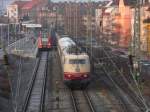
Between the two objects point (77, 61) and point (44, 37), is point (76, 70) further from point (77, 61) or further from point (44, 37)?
point (44, 37)

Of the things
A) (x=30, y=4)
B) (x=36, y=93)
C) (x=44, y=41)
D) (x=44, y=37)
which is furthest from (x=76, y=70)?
(x=30, y=4)

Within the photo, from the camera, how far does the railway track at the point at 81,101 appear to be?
22.3m

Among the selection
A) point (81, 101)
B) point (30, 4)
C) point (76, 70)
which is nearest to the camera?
point (81, 101)

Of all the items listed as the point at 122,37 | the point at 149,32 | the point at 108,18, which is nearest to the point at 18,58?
the point at 149,32

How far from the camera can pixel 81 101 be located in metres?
24.8

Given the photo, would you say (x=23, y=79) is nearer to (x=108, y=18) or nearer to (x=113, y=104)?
(x=113, y=104)

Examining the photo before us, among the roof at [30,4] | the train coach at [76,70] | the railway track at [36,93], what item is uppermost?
the roof at [30,4]

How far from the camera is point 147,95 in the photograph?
25.5 meters

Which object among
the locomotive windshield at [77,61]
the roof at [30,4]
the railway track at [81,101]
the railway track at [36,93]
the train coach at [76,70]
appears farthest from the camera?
the roof at [30,4]

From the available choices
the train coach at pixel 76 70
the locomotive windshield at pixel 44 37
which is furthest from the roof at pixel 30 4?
the train coach at pixel 76 70

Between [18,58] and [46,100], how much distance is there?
28.9 m

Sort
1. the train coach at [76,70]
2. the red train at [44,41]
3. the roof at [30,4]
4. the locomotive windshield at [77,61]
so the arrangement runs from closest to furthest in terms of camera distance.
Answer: the train coach at [76,70] < the locomotive windshield at [77,61] < the red train at [44,41] < the roof at [30,4]

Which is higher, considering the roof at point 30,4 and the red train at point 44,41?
the roof at point 30,4

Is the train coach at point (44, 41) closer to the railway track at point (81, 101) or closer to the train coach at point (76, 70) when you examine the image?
the train coach at point (76, 70)
